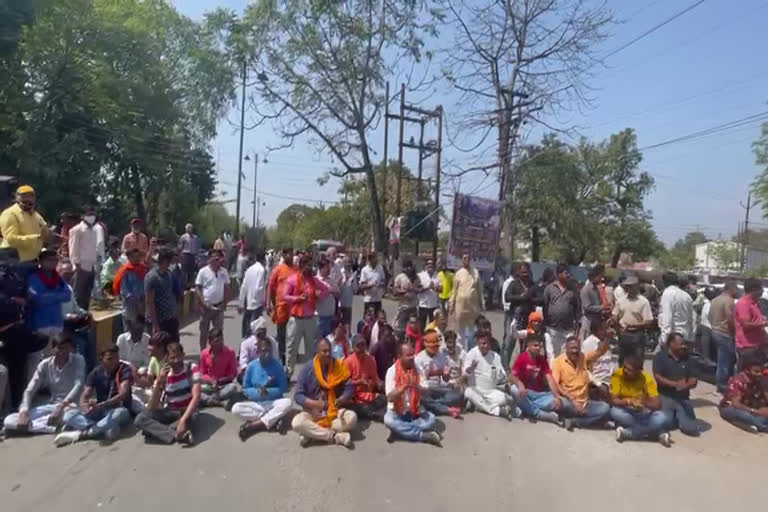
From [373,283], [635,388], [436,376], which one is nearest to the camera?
[635,388]

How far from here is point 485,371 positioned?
7.61 metres

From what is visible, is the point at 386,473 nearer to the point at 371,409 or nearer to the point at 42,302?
the point at 371,409

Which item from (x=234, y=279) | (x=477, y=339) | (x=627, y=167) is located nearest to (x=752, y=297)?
(x=477, y=339)

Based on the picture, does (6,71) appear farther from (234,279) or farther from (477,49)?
(477,49)

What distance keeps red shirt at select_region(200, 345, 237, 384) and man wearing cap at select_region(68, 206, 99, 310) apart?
3.07 meters

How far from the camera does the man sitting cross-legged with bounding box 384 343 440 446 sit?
664cm

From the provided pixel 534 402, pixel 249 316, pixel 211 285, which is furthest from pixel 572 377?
pixel 211 285

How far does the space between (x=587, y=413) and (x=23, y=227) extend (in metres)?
7.47

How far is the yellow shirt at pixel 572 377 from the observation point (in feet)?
24.2

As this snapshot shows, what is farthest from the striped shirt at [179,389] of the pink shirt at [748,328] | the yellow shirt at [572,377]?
the pink shirt at [748,328]

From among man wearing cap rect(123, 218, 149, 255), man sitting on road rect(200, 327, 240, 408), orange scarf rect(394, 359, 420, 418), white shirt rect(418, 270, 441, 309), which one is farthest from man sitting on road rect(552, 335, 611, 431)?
man wearing cap rect(123, 218, 149, 255)

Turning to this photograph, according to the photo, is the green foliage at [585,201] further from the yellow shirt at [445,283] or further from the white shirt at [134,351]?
the white shirt at [134,351]

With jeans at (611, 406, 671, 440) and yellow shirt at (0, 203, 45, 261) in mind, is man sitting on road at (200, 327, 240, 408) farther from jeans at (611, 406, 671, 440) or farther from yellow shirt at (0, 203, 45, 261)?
jeans at (611, 406, 671, 440)

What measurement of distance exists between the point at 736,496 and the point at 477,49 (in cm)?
1818
